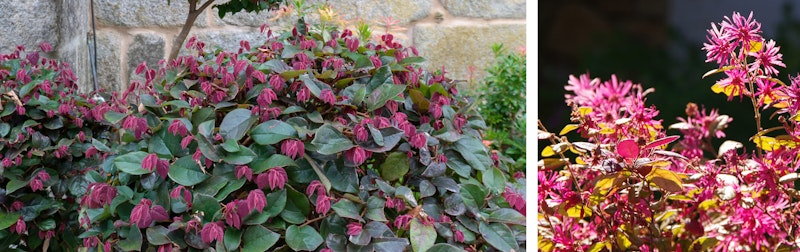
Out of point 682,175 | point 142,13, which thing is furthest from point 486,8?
point 682,175

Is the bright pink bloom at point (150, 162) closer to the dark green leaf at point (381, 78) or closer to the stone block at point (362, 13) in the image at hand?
the dark green leaf at point (381, 78)

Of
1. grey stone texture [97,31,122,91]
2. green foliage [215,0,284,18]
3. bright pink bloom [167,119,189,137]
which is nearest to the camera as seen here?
bright pink bloom [167,119,189,137]

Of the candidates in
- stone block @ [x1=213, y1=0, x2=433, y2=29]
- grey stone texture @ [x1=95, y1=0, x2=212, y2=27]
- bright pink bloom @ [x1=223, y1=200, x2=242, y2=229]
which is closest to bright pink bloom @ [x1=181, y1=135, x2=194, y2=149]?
bright pink bloom @ [x1=223, y1=200, x2=242, y2=229]

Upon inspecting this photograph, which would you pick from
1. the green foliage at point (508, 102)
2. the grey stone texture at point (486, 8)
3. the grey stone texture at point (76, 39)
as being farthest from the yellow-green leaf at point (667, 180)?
the grey stone texture at point (486, 8)

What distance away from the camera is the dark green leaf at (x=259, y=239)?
85 cm

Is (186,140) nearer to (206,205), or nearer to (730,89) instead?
A: (206,205)

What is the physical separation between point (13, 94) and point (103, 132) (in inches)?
8.3

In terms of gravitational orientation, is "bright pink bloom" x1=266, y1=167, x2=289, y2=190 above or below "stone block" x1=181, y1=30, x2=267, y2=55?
below

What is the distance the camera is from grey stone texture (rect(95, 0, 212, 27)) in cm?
262

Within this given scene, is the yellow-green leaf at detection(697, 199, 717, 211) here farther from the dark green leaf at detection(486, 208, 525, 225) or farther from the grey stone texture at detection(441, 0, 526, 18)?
the grey stone texture at detection(441, 0, 526, 18)

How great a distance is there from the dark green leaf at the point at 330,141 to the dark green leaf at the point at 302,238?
A: 0.29ft

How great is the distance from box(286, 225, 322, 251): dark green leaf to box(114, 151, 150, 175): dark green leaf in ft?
0.69

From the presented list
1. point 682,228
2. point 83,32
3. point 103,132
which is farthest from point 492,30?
point 682,228

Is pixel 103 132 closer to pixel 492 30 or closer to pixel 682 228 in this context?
pixel 682 228
